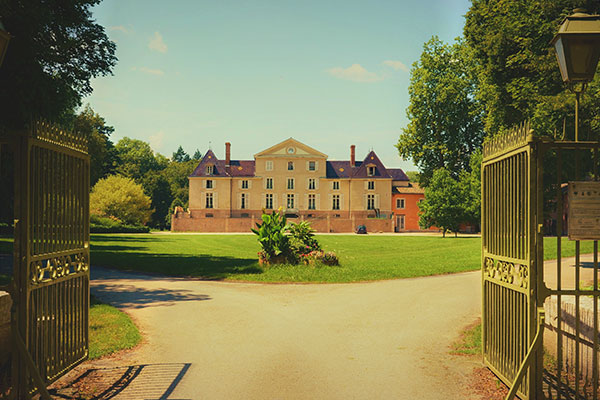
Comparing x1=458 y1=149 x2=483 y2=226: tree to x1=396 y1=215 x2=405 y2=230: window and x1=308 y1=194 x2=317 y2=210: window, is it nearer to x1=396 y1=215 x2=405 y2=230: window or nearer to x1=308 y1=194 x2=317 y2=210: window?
x1=396 y1=215 x2=405 y2=230: window

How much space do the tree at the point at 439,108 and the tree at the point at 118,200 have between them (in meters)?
32.7

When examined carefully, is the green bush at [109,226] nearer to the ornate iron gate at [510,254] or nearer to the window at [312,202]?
the window at [312,202]

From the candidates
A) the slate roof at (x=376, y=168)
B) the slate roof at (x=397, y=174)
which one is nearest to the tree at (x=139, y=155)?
the slate roof at (x=376, y=168)

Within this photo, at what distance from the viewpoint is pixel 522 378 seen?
490 cm

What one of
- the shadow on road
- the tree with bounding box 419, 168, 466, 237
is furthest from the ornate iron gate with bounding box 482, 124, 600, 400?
the tree with bounding box 419, 168, 466, 237

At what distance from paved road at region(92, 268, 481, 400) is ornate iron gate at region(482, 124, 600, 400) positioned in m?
0.75

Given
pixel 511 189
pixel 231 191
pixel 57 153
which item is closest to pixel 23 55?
pixel 57 153

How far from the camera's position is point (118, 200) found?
195 feet

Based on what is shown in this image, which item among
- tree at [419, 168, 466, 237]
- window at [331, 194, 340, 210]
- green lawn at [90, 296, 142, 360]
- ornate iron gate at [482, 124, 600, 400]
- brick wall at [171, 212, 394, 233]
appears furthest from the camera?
window at [331, 194, 340, 210]

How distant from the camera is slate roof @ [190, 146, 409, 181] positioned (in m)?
69.1

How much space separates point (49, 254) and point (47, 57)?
37.9ft

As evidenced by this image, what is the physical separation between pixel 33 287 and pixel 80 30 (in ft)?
48.3

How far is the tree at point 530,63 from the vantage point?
16953 mm

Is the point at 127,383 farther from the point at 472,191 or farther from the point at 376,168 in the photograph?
the point at 376,168
